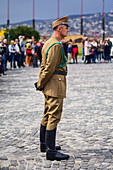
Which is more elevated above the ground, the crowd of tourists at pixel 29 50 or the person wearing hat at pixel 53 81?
the crowd of tourists at pixel 29 50

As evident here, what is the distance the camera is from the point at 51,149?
4.94m

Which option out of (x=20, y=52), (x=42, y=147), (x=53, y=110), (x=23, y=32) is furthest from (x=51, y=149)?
(x=23, y=32)

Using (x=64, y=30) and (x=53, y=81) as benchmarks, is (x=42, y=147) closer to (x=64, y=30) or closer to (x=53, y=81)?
(x=53, y=81)

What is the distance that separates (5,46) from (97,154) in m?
15.0

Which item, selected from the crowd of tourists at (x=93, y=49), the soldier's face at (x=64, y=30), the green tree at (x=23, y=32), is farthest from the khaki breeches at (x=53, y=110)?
the green tree at (x=23, y=32)

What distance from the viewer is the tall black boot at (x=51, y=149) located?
490 centimetres

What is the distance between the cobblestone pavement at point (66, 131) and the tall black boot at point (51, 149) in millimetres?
80

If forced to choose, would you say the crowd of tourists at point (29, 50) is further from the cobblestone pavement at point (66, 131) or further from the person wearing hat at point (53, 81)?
the person wearing hat at point (53, 81)

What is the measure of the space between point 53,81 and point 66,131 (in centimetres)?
180

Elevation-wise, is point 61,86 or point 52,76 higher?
point 52,76

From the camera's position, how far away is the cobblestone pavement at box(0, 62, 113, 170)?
4.78m

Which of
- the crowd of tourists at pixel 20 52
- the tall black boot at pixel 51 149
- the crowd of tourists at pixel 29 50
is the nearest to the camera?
the tall black boot at pixel 51 149

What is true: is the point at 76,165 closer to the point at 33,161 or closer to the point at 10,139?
the point at 33,161

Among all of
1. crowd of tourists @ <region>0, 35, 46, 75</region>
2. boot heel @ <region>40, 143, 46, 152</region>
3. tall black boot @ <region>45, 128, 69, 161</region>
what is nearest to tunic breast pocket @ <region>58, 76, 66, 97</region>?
tall black boot @ <region>45, 128, 69, 161</region>
